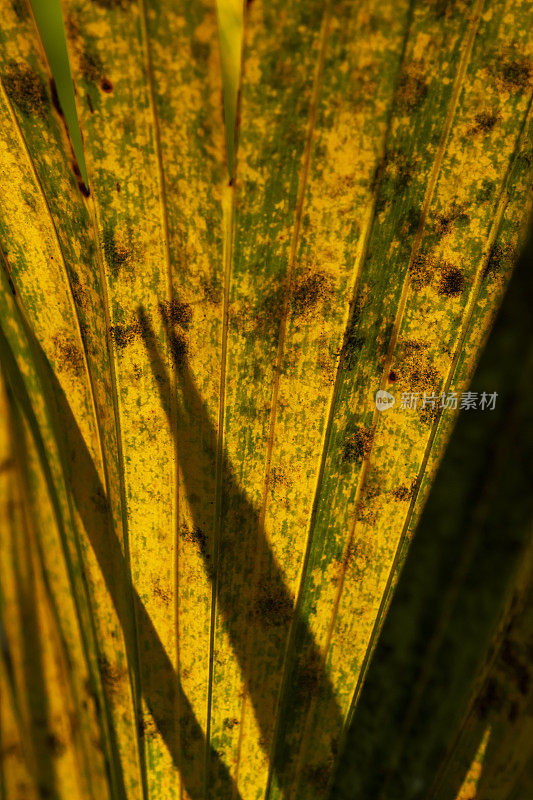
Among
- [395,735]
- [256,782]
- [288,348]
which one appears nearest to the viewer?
[395,735]

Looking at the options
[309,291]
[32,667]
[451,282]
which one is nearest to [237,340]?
[309,291]

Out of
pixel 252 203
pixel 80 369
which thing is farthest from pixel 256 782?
pixel 252 203

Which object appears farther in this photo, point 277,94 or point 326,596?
point 326,596

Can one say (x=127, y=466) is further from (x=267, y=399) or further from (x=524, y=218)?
(x=524, y=218)

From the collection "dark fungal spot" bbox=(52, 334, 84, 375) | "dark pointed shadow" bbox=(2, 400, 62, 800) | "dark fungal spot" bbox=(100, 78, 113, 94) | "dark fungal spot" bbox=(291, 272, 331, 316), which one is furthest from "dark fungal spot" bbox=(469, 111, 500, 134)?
"dark pointed shadow" bbox=(2, 400, 62, 800)

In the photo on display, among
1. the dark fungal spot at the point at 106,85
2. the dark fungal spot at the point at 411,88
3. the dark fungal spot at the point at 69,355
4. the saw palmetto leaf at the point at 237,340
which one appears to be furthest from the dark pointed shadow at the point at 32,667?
the dark fungal spot at the point at 411,88

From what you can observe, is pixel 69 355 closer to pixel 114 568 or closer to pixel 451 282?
pixel 114 568
